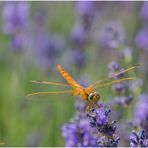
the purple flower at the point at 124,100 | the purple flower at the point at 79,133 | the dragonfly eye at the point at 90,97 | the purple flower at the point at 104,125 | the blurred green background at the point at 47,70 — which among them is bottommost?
the purple flower at the point at 104,125

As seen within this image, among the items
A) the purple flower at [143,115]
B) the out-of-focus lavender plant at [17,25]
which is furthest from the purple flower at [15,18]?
the purple flower at [143,115]

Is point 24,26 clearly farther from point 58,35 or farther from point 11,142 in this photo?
point 11,142

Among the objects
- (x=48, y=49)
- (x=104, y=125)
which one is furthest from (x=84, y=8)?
(x=104, y=125)

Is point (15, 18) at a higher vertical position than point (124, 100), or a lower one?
higher

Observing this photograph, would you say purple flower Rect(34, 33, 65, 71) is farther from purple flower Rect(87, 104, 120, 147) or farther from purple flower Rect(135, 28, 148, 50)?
purple flower Rect(87, 104, 120, 147)

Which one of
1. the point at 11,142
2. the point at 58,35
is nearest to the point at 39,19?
the point at 58,35

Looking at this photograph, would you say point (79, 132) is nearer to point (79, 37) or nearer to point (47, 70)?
point (47, 70)

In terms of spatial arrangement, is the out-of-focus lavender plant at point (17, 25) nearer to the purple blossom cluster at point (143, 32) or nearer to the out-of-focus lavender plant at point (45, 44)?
the out-of-focus lavender plant at point (45, 44)

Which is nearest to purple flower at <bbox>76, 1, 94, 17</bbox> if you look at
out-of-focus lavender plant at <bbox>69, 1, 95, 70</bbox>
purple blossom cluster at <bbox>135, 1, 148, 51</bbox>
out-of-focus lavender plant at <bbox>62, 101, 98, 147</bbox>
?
out-of-focus lavender plant at <bbox>69, 1, 95, 70</bbox>
